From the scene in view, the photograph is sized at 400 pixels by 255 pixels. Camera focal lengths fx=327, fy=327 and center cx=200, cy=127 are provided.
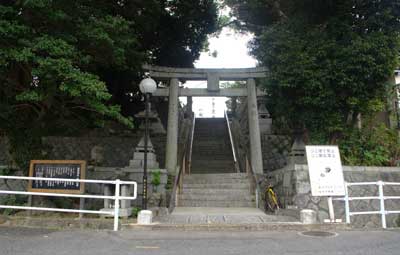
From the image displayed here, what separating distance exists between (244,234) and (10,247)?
3.90m

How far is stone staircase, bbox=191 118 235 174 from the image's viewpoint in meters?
13.7

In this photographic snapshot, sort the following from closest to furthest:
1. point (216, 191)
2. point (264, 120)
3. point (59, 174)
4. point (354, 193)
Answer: point (59, 174)
point (354, 193)
point (216, 191)
point (264, 120)

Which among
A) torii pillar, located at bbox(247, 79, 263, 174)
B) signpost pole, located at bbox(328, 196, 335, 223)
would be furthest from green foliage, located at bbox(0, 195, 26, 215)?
signpost pole, located at bbox(328, 196, 335, 223)

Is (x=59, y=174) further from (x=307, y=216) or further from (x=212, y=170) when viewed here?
(x=212, y=170)

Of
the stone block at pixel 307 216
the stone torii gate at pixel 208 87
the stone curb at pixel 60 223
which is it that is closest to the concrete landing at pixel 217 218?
the stone block at pixel 307 216

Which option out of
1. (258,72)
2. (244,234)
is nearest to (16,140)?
(244,234)

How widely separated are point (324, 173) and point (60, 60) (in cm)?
613

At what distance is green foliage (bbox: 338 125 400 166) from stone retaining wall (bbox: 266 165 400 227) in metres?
0.91

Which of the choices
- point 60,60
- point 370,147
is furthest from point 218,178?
point 60,60

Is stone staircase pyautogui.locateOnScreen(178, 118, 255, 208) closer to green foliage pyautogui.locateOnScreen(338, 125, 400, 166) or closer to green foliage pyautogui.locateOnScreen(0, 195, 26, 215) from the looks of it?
green foliage pyautogui.locateOnScreen(338, 125, 400, 166)

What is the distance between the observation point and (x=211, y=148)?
15734 millimetres

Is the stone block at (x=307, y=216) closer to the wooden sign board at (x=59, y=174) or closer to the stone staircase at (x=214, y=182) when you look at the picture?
the stone staircase at (x=214, y=182)

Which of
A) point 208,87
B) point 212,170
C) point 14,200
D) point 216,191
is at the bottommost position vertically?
point 14,200

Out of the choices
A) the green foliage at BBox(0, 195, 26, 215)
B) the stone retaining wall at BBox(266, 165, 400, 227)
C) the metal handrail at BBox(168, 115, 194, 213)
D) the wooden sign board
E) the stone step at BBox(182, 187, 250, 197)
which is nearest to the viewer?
the wooden sign board
